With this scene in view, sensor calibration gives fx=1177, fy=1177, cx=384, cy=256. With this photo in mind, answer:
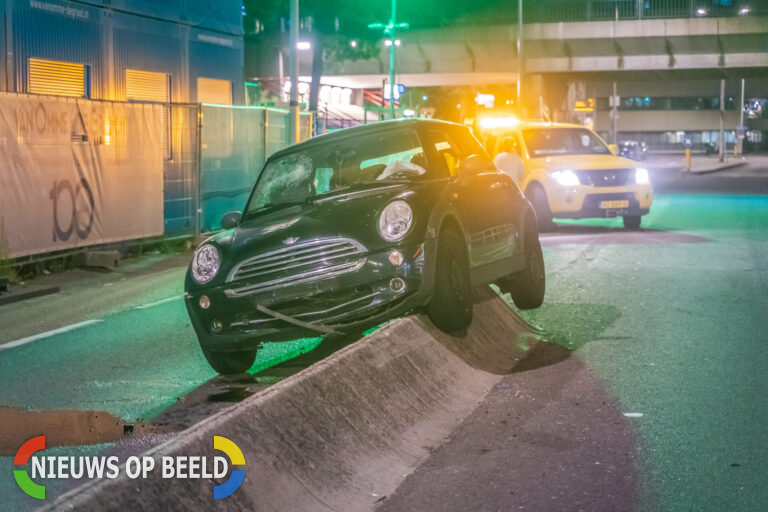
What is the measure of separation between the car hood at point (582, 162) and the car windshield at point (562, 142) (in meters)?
0.47

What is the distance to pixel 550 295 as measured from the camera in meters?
12.1

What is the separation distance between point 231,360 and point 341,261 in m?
1.17

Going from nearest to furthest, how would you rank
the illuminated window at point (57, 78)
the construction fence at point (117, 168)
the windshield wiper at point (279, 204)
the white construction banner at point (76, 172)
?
1. the windshield wiper at point (279, 204)
2. the white construction banner at point (76, 172)
3. the construction fence at point (117, 168)
4. the illuminated window at point (57, 78)

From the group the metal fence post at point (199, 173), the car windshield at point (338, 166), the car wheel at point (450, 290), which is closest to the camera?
the car wheel at point (450, 290)

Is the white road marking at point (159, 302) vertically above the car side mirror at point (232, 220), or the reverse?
the car side mirror at point (232, 220)

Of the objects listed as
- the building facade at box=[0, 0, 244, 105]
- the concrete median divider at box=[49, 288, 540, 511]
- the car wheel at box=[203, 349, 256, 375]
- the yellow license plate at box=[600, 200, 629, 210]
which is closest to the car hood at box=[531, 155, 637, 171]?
the yellow license plate at box=[600, 200, 629, 210]

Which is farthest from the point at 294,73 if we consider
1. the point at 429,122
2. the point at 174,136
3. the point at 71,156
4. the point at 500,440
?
the point at 500,440

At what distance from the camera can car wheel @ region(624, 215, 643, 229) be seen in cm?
2077

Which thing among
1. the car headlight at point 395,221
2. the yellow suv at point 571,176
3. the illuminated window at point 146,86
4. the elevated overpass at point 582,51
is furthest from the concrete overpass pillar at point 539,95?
the car headlight at point 395,221

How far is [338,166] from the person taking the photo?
9.37 metres

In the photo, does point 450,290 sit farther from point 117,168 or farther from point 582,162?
point 582,162

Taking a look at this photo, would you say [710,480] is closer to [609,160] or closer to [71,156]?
[71,156]

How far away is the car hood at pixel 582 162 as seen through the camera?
66.8 feet

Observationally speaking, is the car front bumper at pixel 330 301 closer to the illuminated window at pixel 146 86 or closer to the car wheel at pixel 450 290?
the car wheel at pixel 450 290
